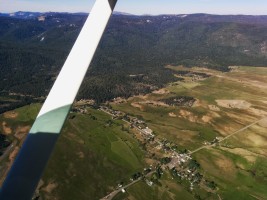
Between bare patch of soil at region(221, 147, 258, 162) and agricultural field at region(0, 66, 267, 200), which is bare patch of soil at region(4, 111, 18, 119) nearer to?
agricultural field at region(0, 66, 267, 200)

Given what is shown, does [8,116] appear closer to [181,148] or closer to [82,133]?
[82,133]

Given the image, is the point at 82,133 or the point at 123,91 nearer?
the point at 82,133

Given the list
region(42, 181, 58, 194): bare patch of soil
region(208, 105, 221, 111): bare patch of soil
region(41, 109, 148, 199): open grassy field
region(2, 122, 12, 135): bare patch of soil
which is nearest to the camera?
region(42, 181, 58, 194): bare patch of soil

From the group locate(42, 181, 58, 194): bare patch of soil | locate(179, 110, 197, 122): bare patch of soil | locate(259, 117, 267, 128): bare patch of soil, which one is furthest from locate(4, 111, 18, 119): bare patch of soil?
locate(259, 117, 267, 128): bare patch of soil

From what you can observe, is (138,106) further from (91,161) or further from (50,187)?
(50,187)

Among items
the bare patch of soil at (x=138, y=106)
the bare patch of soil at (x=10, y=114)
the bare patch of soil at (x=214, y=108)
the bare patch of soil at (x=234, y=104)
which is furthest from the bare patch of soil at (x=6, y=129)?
the bare patch of soil at (x=234, y=104)

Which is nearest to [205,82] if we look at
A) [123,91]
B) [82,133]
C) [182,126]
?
[123,91]

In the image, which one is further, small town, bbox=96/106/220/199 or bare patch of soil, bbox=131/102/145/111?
bare patch of soil, bbox=131/102/145/111

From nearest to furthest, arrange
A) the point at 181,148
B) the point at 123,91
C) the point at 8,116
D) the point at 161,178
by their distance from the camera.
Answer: the point at 161,178 → the point at 181,148 → the point at 8,116 → the point at 123,91

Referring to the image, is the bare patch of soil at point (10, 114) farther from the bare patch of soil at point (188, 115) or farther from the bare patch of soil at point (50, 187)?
the bare patch of soil at point (188, 115)

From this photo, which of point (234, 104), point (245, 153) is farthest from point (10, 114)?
point (234, 104)

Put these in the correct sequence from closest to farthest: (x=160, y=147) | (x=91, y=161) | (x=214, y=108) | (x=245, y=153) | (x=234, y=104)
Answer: (x=91, y=161) < (x=245, y=153) < (x=160, y=147) < (x=214, y=108) < (x=234, y=104)
